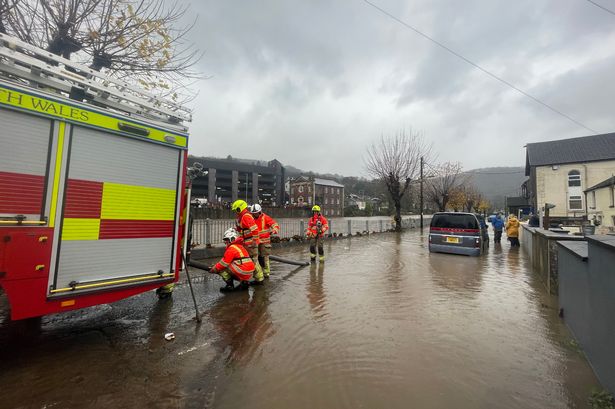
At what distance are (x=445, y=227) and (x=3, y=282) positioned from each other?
11.6m

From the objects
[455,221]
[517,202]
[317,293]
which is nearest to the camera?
[317,293]

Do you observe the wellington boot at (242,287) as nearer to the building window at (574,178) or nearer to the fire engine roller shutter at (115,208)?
the fire engine roller shutter at (115,208)

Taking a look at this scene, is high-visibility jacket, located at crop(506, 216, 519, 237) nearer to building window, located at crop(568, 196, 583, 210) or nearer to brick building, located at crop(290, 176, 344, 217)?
building window, located at crop(568, 196, 583, 210)

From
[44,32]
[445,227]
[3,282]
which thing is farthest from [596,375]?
[44,32]

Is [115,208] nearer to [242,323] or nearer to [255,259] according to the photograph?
[242,323]

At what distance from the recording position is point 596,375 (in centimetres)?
301

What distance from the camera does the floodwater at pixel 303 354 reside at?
2.72m

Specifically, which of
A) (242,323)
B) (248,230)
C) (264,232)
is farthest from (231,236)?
(242,323)

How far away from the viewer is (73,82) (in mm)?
3520

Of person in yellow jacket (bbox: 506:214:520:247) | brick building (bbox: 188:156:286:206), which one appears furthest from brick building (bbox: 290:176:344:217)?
person in yellow jacket (bbox: 506:214:520:247)

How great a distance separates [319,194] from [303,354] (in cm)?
7305

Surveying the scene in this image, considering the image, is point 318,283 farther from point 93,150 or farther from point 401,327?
point 93,150

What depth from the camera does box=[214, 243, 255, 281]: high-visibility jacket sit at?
19.4ft

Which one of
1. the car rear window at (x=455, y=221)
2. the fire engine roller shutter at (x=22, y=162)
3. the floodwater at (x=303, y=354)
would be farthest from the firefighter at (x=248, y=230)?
the car rear window at (x=455, y=221)
